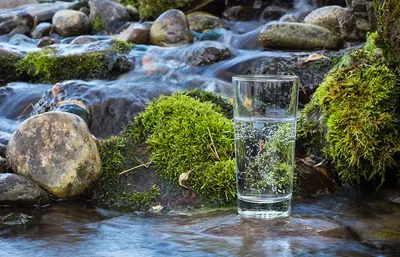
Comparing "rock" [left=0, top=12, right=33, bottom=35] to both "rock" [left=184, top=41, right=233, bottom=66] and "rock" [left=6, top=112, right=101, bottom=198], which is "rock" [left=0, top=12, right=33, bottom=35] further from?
"rock" [left=6, top=112, right=101, bottom=198]

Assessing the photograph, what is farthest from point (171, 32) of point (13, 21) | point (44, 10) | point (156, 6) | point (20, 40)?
point (44, 10)

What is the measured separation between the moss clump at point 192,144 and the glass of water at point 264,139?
74 cm

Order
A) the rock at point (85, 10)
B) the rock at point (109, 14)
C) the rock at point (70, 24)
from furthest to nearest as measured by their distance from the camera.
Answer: the rock at point (85, 10) < the rock at point (109, 14) < the rock at point (70, 24)

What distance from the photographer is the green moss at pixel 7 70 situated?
9.44 m

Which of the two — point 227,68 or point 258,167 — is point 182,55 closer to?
point 227,68

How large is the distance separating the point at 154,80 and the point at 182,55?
1073 mm

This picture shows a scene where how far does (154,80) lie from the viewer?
884 cm

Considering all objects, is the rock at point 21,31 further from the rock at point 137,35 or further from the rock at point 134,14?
the rock at point 137,35

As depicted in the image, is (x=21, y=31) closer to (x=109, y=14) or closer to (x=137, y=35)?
(x=109, y=14)

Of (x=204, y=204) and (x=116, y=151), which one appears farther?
(x=116, y=151)

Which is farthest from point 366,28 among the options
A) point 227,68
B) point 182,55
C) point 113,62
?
point 113,62

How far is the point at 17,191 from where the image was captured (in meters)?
4.22

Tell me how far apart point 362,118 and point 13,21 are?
13.2 meters

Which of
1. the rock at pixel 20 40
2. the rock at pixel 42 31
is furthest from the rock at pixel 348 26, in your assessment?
the rock at pixel 42 31
